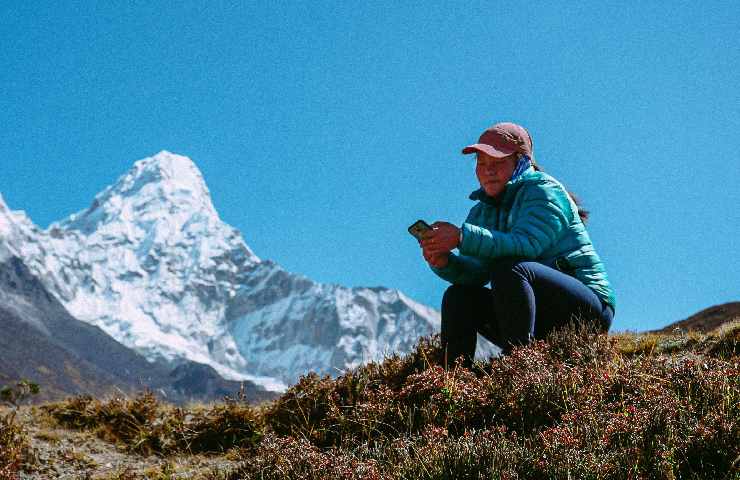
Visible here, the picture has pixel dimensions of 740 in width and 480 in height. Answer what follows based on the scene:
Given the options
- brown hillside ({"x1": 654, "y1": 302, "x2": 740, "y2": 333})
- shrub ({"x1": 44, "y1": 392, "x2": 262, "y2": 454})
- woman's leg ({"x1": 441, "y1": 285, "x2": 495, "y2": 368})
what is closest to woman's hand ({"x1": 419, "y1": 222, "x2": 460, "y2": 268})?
woman's leg ({"x1": 441, "y1": 285, "x2": 495, "y2": 368})

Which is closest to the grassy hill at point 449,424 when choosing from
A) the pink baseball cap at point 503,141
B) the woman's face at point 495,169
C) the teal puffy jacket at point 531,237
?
the teal puffy jacket at point 531,237

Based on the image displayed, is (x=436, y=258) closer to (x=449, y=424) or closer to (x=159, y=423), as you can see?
(x=449, y=424)

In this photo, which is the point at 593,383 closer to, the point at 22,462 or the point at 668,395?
the point at 668,395

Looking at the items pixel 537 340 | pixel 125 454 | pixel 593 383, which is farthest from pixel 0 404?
pixel 593 383

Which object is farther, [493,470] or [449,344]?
[449,344]

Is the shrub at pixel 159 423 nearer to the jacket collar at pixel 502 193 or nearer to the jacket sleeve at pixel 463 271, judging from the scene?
the jacket sleeve at pixel 463 271

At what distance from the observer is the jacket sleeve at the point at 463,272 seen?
259 inches

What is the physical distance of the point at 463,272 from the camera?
21.7 feet

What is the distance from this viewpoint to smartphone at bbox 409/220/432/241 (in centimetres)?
610

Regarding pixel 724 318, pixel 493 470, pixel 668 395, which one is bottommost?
pixel 493 470

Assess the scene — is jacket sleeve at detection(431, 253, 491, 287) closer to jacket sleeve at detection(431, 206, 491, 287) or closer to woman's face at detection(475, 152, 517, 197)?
jacket sleeve at detection(431, 206, 491, 287)

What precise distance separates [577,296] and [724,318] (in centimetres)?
974

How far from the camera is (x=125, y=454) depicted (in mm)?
7488

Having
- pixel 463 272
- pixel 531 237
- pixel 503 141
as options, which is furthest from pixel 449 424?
pixel 503 141
